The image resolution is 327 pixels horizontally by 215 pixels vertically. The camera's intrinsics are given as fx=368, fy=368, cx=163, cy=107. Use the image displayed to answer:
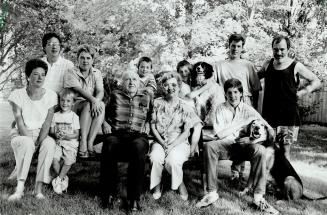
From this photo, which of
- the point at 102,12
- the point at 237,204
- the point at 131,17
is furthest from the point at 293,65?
the point at 131,17

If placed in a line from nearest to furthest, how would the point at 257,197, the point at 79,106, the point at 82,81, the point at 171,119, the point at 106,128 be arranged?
the point at 257,197
the point at 106,128
the point at 171,119
the point at 79,106
the point at 82,81

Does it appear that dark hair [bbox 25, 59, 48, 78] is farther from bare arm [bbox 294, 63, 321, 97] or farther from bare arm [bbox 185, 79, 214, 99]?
bare arm [bbox 294, 63, 321, 97]

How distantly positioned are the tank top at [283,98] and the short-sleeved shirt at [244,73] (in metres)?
→ 0.37

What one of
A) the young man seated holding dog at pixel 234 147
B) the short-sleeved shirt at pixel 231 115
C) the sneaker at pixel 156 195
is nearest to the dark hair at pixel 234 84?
the young man seated holding dog at pixel 234 147

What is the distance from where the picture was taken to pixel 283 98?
4812 millimetres

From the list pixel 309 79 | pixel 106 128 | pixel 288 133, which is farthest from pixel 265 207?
pixel 106 128

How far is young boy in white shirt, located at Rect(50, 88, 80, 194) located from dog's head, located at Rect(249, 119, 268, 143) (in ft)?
7.15

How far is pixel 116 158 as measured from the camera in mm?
4211

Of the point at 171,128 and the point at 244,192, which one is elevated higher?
the point at 171,128

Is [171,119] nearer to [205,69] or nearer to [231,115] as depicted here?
[231,115]

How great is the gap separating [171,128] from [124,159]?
0.76 m

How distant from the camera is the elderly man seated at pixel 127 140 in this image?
160 inches

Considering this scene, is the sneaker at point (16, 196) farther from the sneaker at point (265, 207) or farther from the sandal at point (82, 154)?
the sneaker at point (265, 207)

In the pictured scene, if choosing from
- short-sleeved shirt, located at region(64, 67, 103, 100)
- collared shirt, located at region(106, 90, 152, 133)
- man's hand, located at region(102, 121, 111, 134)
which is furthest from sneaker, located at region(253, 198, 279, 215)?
short-sleeved shirt, located at region(64, 67, 103, 100)
